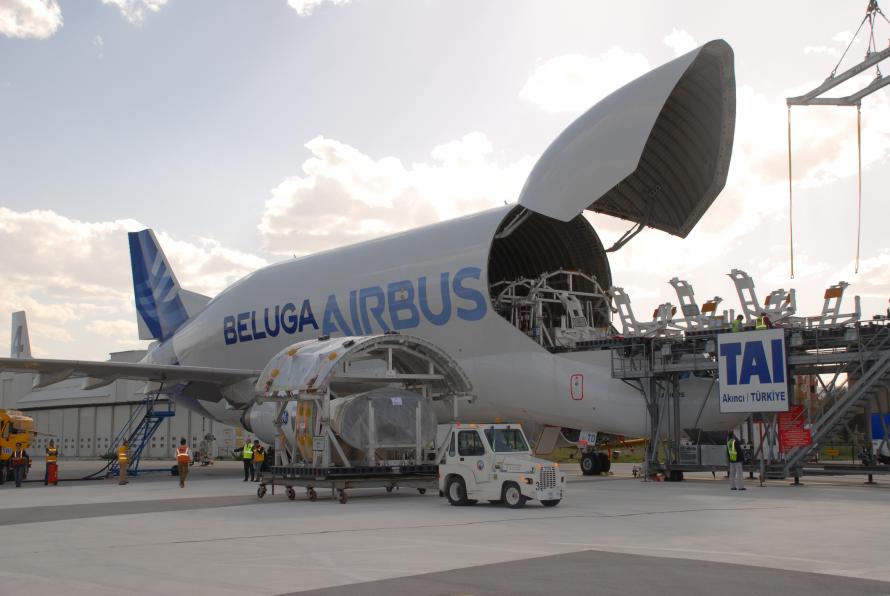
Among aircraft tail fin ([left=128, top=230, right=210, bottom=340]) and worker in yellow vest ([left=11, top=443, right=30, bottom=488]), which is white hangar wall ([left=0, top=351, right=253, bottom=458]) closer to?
aircraft tail fin ([left=128, top=230, right=210, bottom=340])

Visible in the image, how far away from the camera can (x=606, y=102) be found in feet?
86.5

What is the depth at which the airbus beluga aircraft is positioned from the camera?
26.0 meters

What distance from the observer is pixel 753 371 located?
2370 centimetres

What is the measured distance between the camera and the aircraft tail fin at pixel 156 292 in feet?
144


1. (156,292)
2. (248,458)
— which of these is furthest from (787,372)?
(156,292)

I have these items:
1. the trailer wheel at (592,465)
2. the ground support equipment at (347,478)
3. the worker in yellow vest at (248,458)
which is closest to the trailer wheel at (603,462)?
the trailer wheel at (592,465)

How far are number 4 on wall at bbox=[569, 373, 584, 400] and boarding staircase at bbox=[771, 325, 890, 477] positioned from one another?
5618mm

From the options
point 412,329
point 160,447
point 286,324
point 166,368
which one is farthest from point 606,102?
point 160,447

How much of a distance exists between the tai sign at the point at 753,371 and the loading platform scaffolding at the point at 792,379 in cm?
48

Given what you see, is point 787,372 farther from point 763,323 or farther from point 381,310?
point 381,310

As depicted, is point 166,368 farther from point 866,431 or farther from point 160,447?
point 160,447

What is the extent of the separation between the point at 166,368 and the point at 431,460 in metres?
13.7

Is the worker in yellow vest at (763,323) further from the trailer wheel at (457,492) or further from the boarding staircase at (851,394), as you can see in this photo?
the trailer wheel at (457,492)

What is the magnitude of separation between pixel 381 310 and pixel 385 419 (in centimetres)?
953
